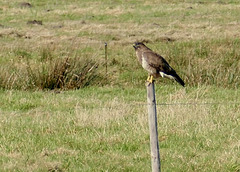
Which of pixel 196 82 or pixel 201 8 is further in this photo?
pixel 201 8

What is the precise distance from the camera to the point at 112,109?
7941 millimetres

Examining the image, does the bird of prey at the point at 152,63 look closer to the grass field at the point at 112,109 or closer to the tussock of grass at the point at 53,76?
the grass field at the point at 112,109

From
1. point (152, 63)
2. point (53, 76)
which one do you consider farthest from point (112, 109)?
point (53, 76)

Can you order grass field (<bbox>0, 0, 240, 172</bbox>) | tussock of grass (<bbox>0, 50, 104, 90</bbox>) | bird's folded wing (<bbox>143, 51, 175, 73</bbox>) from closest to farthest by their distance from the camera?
grass field (<bbox>0, 0, 240, 172</bbox>) < bird's folded wing (<bbox>143, 51, 175, 73</bbox>) < tussock of grass (<bbox>0, 50, 104, 90</bbox>)

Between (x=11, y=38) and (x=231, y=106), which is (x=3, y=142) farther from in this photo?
(x=11, y=38)

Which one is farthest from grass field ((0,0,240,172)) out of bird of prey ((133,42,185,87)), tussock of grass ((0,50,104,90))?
bird of prey ((133,42,185,87))

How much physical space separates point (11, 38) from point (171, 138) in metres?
15.5

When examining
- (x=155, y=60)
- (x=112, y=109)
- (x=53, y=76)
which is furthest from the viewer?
(x=53, y=76)

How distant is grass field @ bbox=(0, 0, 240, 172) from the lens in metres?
5.87

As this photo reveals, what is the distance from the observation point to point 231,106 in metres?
8.50

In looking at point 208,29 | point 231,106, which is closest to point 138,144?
point 231,106

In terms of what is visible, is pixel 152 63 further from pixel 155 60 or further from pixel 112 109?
pixel 112 109

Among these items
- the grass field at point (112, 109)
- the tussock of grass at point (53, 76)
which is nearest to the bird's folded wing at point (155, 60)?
the grass field at point (112, 109)

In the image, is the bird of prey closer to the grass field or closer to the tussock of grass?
the grass field
